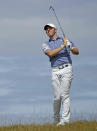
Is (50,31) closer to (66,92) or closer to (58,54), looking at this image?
(58,54)

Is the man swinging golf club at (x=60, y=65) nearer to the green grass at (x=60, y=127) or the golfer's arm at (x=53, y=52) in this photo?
the golfer's arm at (x=53, y=52)

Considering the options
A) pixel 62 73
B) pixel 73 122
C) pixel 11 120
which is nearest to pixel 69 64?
pixel 62 73

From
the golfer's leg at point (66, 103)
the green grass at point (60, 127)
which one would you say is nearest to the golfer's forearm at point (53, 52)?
the golfer's leg at point (66, 103)

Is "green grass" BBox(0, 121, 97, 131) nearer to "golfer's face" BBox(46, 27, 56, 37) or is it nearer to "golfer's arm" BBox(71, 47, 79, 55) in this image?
"golfer's arm" BBox(71, 47, 79, 55)

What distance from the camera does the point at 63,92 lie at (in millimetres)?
10031

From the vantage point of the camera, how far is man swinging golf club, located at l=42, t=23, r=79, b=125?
9938 millimetres

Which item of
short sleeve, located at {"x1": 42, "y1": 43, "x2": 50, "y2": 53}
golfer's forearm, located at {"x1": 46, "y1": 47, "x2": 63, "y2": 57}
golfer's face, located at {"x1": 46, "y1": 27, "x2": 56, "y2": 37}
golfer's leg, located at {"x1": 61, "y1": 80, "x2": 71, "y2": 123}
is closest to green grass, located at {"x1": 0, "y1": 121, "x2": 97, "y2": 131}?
golfer's leg, located at {"x1": 61, "y1": 80, "x2": 71, "y2": 123}

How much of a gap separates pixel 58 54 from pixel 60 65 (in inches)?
12.4

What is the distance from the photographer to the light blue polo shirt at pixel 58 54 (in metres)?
10.0

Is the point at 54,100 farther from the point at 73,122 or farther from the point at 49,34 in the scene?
the point at 49,34

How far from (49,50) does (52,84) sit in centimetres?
92

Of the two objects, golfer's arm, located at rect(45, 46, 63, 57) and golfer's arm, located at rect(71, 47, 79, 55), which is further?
golfer's arm, located at rect(71, 47, 79, 55)

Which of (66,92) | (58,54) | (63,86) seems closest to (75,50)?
(58,54)

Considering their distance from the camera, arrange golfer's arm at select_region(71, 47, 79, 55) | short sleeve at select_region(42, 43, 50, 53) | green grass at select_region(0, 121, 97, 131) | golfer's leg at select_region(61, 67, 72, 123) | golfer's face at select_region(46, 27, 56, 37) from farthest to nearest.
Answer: short sleeve at select_region(42, 43, 50, 53), golfer's face at select_region(46, 27, 56, 37), golfer's arm at select_region(71, 47, 79, 55), golfer's leg at select_region(61, 67, 72, 123), green grass at select_region(0, 121, 97, 131)
